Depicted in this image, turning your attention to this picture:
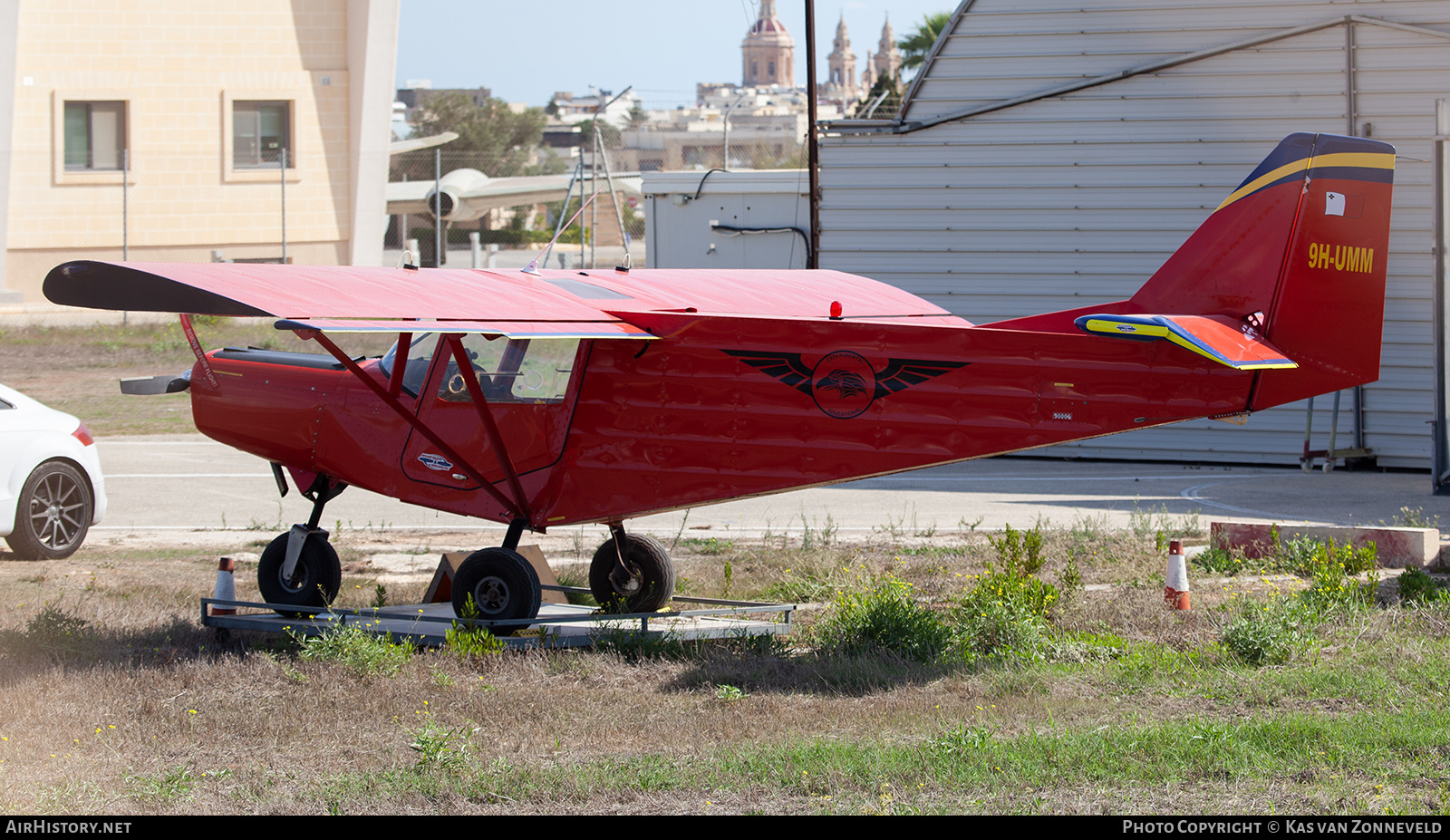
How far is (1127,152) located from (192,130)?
2450cm

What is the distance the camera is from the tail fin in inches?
293

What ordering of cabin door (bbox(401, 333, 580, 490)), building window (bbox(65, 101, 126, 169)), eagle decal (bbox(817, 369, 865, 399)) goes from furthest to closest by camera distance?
building window (bbox(65, 101, 126, 169))
cabin door (bbox(401, 333, 580, 490))
eagle decal (bbox(817, 369, 865, 399))

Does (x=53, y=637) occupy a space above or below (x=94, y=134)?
below

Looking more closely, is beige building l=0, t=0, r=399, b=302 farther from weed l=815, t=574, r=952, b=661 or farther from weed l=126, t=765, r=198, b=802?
weed l=126, t=765, r=198, b=802

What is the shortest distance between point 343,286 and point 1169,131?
1264 centimetres

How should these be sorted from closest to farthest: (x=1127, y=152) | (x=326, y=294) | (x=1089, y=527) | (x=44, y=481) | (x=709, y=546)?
1. (x=326, y=294)
2. (x=44, y=481)
3. (x=709, y=546)
4. (x=1089, y=527)
5. (x=1127, y=152)

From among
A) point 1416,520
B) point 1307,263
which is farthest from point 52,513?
point 1416,520

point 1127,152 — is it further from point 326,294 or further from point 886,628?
point 326,294

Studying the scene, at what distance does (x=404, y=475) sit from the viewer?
880cm

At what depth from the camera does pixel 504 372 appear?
8.60 metres

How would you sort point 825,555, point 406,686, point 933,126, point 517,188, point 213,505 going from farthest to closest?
1. point 517,188
2. point 933,126
3. point 213,505
4. point 825,555
5. point 406,686

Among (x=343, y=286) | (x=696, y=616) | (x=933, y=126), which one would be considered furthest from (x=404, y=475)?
(x=933, y=126)

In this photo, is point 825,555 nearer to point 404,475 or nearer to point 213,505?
point 404,475

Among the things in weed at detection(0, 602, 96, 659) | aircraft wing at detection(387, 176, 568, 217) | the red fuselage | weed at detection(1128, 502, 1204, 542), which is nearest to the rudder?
the red fuselage
